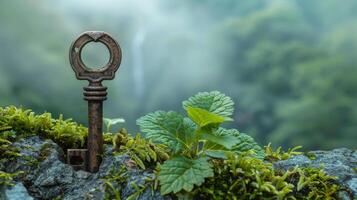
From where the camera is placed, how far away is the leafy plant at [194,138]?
134cm

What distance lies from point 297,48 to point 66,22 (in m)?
10.8

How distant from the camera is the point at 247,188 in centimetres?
139

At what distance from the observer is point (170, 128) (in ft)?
4.72

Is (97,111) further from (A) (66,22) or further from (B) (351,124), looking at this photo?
(A) (66,22)

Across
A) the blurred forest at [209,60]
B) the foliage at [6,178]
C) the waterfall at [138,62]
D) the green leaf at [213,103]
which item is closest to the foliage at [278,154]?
the green leaf at [213,103]

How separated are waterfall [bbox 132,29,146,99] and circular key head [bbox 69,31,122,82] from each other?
21689 mm

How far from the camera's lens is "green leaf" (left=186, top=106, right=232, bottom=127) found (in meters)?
1.38

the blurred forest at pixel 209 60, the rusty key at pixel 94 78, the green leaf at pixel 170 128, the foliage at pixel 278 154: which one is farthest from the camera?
the blurred forest at pixel 209 60

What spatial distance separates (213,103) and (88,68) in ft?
1.36

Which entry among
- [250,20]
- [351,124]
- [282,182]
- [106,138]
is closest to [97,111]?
[106,138]

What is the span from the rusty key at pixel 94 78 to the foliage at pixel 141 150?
0.26ft

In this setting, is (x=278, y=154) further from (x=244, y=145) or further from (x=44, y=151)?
(x=44, y=151)

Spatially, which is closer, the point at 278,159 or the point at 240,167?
the point at 240,167

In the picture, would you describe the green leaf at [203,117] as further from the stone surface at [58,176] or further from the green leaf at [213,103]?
the stone surface at [58,176]
